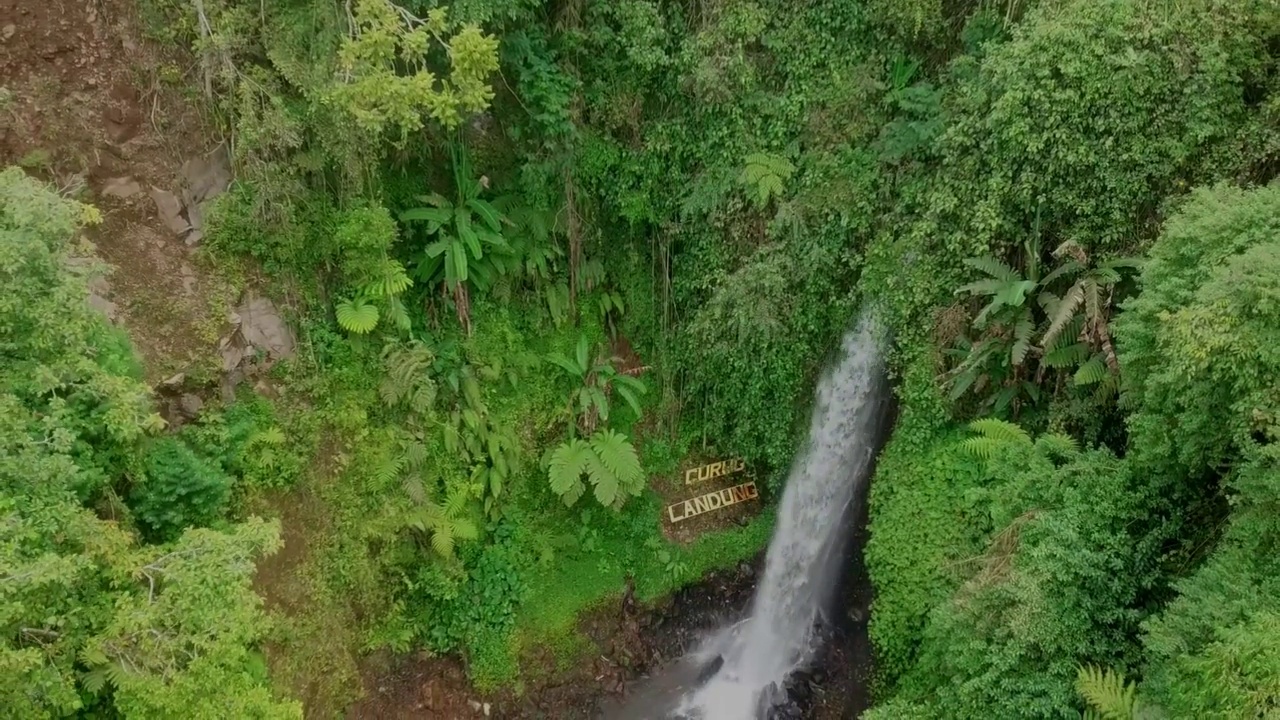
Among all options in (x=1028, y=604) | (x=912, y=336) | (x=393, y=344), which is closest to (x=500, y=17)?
(x=393, y=344)

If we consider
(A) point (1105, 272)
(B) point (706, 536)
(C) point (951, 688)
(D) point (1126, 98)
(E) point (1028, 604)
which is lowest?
(B) point (706, 536)

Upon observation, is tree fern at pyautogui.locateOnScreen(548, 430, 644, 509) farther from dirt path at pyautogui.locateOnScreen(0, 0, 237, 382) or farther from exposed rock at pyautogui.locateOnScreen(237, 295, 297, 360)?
dirt path at pyautogui.locateOnScreen(0, 0, 237, 382)

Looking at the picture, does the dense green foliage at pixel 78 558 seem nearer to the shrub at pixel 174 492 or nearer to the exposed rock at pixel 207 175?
the shrub at pixel 174 492

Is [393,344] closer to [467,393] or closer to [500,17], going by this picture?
[467,393]

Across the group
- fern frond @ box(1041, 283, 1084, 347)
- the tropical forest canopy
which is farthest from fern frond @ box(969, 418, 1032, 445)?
fern frond @ box(1041, 283, 1084, 347)

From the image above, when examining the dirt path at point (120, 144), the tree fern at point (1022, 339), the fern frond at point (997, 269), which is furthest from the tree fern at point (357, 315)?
the tree fern at point (1022, 339)
